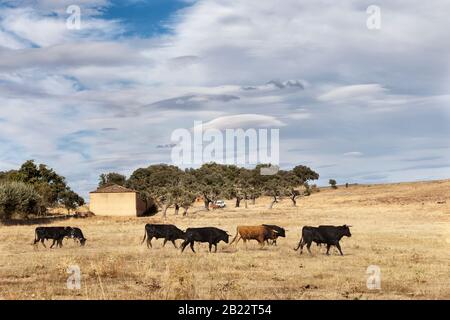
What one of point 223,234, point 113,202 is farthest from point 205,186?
point 223,234

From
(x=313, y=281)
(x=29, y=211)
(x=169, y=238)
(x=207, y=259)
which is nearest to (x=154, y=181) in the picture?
(x=29, y=211)

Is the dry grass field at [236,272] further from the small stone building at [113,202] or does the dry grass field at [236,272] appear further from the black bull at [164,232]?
→ the small stone building at [113,202]

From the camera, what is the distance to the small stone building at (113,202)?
238 feet

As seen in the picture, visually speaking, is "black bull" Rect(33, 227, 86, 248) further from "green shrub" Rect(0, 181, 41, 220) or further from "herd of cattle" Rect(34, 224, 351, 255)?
"green shrub" Rect(0, 181, 41, 220)

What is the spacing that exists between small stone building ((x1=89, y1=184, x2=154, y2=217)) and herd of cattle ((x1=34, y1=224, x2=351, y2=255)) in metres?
42.5

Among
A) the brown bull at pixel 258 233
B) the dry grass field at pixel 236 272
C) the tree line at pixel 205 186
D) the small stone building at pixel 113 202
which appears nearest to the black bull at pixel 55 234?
the dry grass field at pixel 236 272

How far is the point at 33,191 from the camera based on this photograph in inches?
2356

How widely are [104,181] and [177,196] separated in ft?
207

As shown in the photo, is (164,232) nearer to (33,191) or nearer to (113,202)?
(33,191)

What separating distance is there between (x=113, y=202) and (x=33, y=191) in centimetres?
1449

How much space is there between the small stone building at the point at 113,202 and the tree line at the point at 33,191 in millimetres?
6000

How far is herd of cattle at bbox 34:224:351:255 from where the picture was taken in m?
23.5

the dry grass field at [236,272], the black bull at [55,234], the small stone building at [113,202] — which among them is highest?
the small stone building at [113,202]
